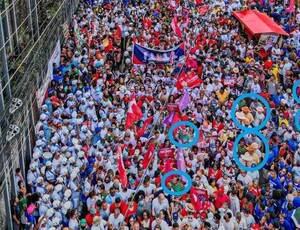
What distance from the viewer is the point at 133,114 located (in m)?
16.0

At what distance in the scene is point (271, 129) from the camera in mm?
16359

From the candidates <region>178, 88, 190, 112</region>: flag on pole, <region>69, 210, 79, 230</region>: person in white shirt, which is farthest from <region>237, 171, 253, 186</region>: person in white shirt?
<region>69, 210, 79, 230</region>: person in white shirt

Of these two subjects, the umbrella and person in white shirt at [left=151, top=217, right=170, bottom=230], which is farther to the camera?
the umbrella

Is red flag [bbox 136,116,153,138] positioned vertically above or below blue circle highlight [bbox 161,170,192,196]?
below

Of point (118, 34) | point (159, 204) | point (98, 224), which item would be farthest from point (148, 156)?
point (118, 34)

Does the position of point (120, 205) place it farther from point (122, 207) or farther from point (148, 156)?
point (148, 156)

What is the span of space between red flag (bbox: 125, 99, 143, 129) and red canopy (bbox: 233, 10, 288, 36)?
8.00 metres

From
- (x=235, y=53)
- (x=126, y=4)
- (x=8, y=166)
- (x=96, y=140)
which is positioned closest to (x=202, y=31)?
(x=235, y=53)

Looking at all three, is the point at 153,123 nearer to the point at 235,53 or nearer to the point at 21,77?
Answer: the point at 21,77

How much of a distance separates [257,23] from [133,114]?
931 centimetres

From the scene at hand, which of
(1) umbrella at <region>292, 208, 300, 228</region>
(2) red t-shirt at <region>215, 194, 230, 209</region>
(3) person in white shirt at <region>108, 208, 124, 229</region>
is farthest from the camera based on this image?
(2) red t-shirt at <region>215, 194, 230, 209</region>

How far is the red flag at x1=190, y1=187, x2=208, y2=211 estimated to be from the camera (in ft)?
42.7

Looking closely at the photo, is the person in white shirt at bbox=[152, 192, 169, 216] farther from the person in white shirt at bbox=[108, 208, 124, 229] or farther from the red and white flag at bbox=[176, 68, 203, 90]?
the red and white flag at bbox=[176, 68, 203, 90]

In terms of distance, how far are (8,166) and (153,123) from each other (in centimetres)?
400
